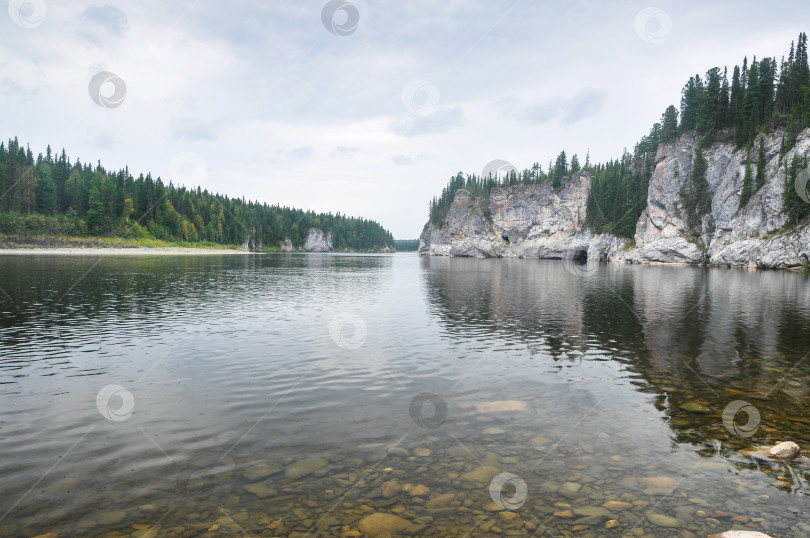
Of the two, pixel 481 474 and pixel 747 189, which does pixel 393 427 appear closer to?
pixel 481 474

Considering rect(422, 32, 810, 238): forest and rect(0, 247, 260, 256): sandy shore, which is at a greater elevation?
rect(422, 32, 810, 238): forest

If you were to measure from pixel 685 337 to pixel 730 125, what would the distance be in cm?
13544

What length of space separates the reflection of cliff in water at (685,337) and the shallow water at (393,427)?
0.16 metres

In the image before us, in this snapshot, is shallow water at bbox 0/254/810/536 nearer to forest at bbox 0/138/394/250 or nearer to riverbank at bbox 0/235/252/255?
riverbank at bbox 0/235/252/255

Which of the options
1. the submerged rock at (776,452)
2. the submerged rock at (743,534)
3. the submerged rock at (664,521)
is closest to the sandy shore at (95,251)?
the submerged rock at (664,521)

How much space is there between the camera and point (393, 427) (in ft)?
41.2

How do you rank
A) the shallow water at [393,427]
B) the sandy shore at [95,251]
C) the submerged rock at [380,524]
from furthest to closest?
1. the sandy shore at [95,251]
2. the shallow water at [393,427]
3. the submerged rock at [380,524]

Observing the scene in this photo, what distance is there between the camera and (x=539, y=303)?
41.3m

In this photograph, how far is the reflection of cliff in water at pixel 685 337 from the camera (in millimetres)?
14391

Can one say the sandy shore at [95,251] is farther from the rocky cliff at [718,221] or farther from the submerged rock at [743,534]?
the rocky cliff at [718,221]

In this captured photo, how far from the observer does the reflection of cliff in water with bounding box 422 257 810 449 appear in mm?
14391

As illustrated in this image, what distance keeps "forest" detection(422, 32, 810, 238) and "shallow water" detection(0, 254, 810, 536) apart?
106 meters

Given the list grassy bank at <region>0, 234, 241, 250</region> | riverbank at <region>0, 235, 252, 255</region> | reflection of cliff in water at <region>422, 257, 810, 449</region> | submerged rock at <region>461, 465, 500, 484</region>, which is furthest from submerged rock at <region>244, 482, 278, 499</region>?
grassy bank at <region>0, 234, 241, 250</region>

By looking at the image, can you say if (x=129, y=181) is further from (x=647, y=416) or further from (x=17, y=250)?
(x=647, y=416)
